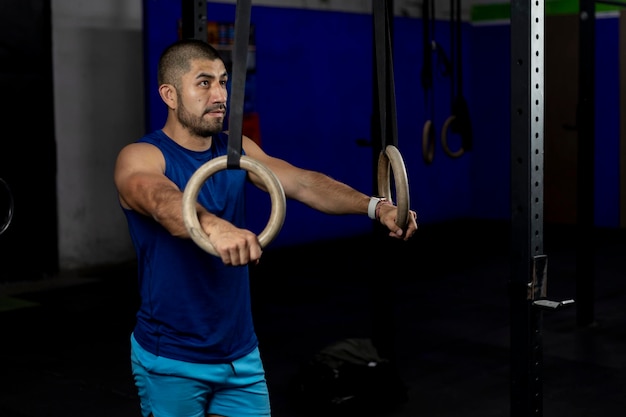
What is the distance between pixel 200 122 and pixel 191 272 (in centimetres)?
32

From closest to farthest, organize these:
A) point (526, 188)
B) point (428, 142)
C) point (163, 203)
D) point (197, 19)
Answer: point (163, 203) < point (526, 188) < point (197, 19) < point (428, 142)

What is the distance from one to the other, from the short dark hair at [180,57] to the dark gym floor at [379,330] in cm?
186

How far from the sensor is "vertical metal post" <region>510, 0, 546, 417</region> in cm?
219

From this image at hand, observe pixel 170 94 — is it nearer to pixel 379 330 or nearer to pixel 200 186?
pixel 200 186

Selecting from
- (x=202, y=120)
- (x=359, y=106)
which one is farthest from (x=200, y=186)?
(x=359, y=106)

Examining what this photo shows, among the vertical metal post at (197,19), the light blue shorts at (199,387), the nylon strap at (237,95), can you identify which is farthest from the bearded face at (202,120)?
the vertical metal post at (197,19)

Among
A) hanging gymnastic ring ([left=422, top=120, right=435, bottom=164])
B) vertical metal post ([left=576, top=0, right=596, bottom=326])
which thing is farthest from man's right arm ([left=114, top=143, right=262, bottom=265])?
hanging gymnastic ring ([left=422, top=120, right=435, bottom=164])

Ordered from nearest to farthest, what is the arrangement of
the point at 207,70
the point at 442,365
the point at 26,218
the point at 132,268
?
the point at 207,70
the point at 442,365
the point at 26,218
the point at 132,268

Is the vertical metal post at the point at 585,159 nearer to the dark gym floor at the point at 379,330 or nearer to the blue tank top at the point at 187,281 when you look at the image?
the dark gym floor at the point at 379,330

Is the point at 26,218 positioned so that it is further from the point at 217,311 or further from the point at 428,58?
the point at 217,311

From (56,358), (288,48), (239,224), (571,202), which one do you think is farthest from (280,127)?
(239,224)

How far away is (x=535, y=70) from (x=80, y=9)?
5.09 meters

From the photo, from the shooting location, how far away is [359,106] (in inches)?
341

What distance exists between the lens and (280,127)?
313 inches
